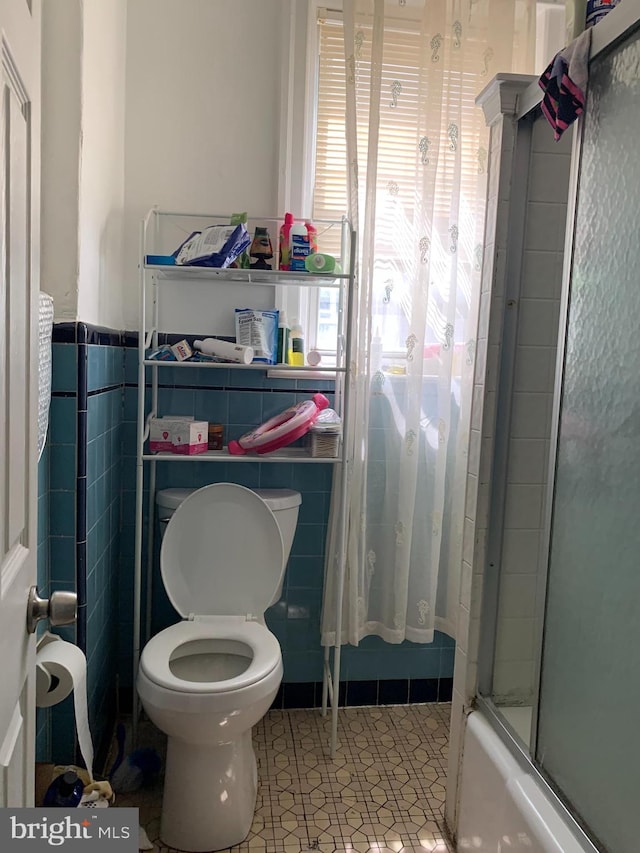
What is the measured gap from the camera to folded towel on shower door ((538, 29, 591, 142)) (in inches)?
52.8

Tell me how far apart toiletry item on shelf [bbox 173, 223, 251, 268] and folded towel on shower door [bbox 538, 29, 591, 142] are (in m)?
0.95

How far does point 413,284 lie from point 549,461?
1.00 meters

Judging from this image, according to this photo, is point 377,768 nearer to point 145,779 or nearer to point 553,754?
point 145,779

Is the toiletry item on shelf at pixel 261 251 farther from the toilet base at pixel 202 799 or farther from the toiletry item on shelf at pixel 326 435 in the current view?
the toilet base at pixel 202 799

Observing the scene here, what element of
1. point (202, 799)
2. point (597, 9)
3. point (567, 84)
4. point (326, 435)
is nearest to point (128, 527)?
point (326, 435)

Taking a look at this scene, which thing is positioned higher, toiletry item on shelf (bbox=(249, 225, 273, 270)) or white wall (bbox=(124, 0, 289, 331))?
white wall (bbox=(124, 0, 289, 331))

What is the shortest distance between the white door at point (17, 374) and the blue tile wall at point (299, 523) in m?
1.42

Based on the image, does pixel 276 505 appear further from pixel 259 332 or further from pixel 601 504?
pixel 601 504

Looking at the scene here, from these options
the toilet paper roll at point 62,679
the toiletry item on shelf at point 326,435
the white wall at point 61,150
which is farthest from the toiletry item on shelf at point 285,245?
the toilet paper roll at point 62,679

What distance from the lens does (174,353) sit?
7.26ft

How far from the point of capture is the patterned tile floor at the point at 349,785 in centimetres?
188

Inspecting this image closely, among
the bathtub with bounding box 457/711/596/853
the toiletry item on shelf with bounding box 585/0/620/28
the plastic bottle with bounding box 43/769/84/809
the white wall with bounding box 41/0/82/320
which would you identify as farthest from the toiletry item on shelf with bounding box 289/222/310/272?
the plastic bottle with bounding box 43/769/84/809

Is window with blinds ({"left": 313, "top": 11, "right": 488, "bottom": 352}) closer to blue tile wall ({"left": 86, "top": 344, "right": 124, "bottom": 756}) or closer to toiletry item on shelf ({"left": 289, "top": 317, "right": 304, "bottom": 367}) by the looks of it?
toiletry item on shelf ({"left": 289, "top": 317, "right": 304, "bottom": 367})

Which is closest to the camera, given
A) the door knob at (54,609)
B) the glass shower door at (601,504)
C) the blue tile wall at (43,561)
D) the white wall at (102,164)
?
the door knob at (54,609)
